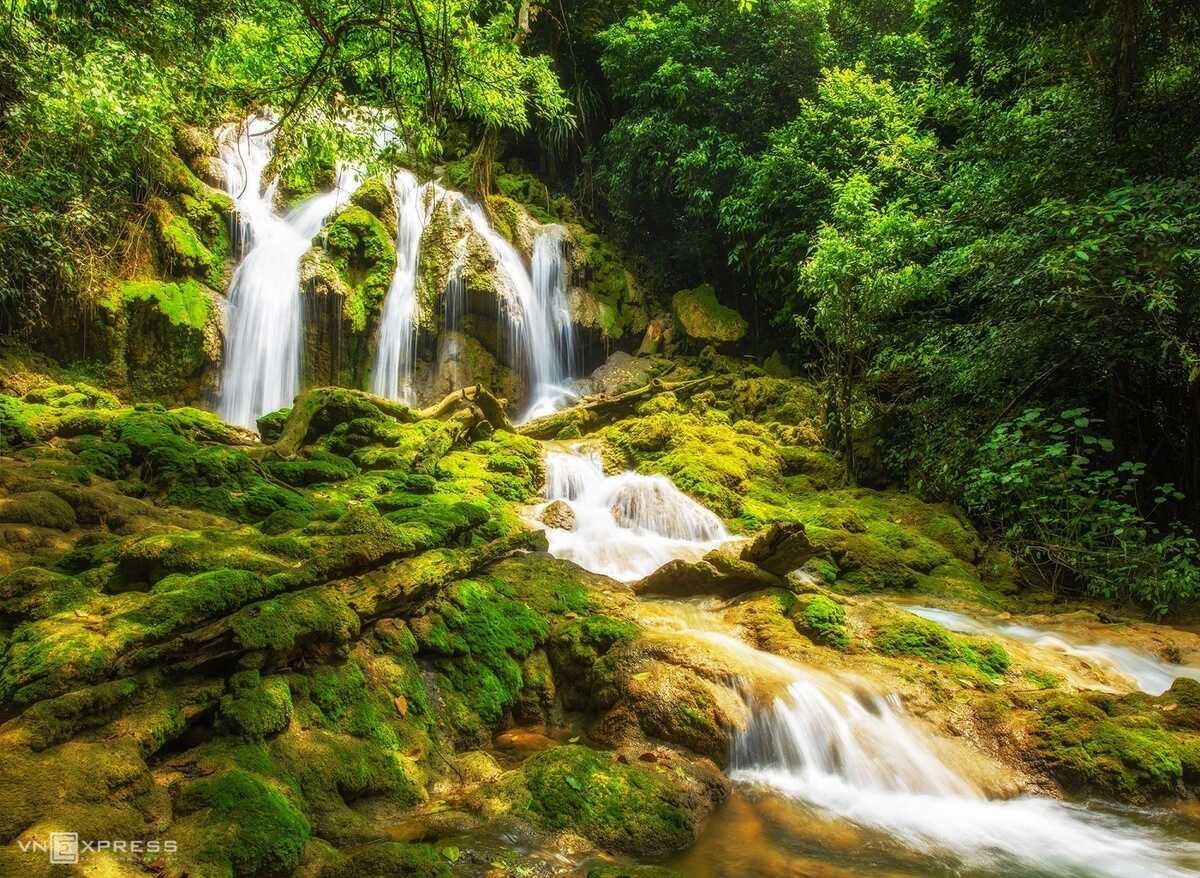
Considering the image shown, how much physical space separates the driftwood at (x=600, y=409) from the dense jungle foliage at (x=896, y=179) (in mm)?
3492

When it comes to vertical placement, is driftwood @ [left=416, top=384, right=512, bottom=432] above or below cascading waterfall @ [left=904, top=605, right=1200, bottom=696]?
above

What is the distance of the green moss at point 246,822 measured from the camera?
222 cm

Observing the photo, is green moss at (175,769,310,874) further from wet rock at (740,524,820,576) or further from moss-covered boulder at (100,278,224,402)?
moss-covered boulder at (100,278,224,402)

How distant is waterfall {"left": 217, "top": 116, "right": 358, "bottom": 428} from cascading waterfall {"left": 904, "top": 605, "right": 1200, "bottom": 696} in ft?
37.5

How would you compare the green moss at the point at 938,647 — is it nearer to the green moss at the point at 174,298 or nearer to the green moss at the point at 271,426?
the green moss at the point at 271,426

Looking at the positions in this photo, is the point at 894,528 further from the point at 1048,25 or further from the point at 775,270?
the point at 775,270

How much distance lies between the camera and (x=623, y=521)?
9.51 m

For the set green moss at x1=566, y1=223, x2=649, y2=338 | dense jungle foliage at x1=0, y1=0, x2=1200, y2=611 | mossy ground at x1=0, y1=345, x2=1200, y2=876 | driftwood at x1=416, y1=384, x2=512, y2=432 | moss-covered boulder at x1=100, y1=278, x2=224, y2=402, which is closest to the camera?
mossy ground at x1=0, y1=345, x2=1200, y2=876

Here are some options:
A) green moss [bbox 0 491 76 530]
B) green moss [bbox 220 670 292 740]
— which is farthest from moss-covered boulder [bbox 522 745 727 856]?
green moss [bbox 0 491 76 530]

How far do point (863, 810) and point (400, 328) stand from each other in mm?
12676

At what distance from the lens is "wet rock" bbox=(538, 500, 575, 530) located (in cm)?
890

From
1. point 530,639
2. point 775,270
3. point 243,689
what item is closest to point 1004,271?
point 530,639

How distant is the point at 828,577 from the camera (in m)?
7.82

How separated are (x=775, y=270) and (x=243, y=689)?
1483 centimetres
